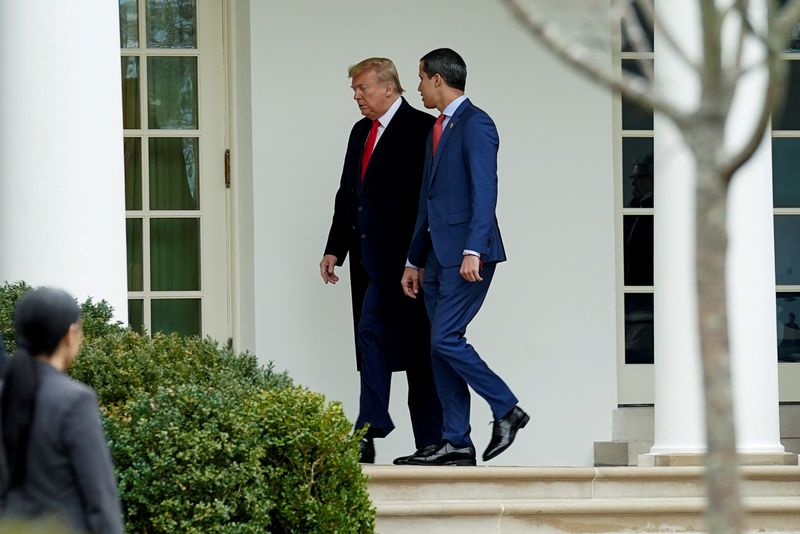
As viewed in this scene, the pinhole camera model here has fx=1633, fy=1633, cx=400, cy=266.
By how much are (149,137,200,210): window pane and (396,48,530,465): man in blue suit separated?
94.1 inches

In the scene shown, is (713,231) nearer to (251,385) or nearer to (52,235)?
(251,385)

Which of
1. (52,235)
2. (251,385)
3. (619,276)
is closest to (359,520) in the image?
(251,385)

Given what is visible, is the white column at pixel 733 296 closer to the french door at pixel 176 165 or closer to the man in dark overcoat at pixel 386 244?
the man in dark overcoat at pixel 386 244

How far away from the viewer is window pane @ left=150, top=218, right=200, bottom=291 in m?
10.3

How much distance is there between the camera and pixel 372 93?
873 centimetres

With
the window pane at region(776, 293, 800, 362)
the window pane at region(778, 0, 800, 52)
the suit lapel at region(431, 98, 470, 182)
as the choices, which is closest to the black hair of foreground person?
the suit lapel at region(431, 98, 470, 182)

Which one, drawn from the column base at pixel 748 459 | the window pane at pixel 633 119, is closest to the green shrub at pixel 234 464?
the column base at pixel 748 459

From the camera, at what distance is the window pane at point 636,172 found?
10.4m

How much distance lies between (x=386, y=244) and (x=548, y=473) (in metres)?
1.74

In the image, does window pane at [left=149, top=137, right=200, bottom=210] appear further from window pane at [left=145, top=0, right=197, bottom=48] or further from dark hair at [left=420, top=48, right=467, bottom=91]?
dark hair at [left=420, top=48, right=467, bottom=91]

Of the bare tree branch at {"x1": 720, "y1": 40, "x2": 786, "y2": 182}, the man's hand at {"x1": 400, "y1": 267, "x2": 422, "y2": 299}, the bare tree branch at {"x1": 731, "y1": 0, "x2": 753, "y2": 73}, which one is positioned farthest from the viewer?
the man's hand at {"x1": 400, "y1": 267, "x2": 422, "y2": 299}

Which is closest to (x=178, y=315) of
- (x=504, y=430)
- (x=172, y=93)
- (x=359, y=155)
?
(x=172, y=93)

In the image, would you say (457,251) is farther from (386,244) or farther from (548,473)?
(548,473)

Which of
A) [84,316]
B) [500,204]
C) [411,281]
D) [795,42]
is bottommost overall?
[84,316]
